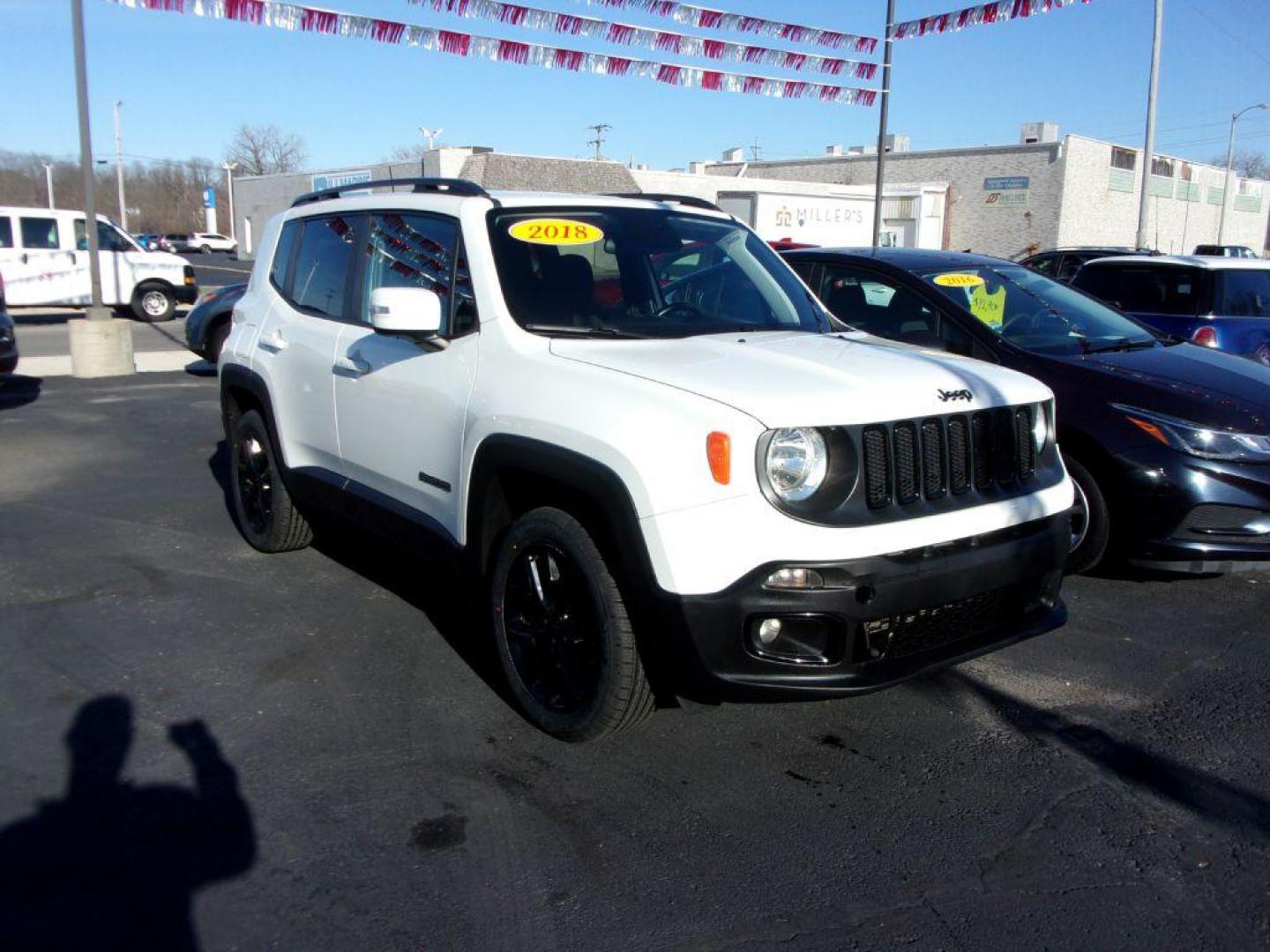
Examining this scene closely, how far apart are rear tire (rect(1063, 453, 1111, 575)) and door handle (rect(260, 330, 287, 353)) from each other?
397 centimetres

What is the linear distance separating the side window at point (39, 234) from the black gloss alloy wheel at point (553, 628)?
1874 cm

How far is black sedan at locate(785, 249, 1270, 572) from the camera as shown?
504cm

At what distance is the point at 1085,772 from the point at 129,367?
12962 mm

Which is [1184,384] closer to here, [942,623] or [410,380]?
[942,623]

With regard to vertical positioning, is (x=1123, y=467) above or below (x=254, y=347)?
below

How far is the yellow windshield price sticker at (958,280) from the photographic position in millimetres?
6215

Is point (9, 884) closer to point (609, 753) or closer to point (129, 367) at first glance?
point (609, 753)

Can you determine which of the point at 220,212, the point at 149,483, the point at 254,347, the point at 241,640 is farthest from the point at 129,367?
the point at 220,212

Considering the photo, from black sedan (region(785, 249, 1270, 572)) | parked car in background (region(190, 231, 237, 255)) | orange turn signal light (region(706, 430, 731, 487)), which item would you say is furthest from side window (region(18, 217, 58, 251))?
parked car in background (region(190, 231, 237, 255))

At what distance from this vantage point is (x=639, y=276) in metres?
4.39

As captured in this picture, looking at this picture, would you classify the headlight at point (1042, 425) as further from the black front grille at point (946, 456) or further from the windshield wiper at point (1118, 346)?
the windshield wiper at point (1118, 346)

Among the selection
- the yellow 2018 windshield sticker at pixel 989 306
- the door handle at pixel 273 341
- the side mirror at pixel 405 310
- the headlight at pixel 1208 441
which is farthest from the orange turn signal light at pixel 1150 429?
the door handle at pixel 273 341

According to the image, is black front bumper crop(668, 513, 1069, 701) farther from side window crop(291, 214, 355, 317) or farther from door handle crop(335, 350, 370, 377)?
side window crop(291, 214, 355, 317)

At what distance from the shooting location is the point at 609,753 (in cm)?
372
